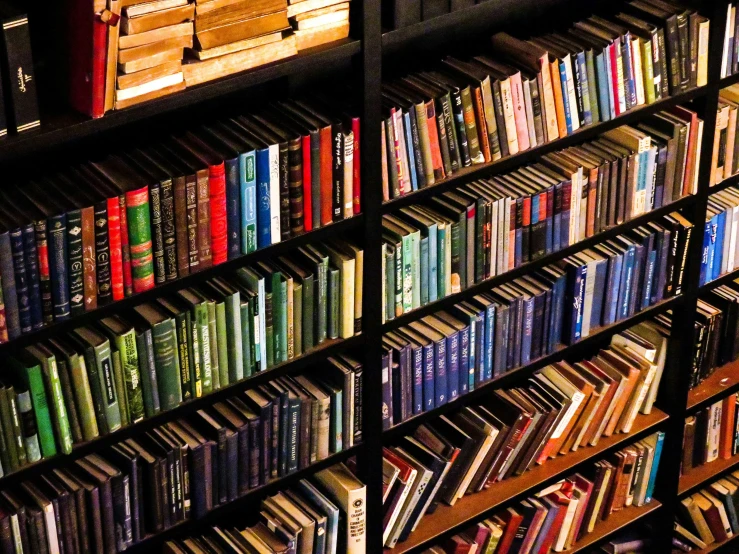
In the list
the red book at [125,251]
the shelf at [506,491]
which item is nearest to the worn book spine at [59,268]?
the red book at [125,251]

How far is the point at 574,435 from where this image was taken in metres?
3.01

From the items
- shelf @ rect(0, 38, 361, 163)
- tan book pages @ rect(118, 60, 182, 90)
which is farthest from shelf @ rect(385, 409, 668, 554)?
Answer: tan book pages @ rect(118, 60, 182, 90)

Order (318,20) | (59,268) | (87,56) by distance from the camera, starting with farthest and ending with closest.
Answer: (318,20) → (59,268) → (87,56)

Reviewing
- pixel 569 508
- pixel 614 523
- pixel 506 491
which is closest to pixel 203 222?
pixel 506 491

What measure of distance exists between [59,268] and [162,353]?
0.29 metres

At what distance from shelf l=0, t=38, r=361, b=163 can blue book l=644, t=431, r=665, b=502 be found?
1585 millimetres

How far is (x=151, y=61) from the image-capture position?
1.92 metres

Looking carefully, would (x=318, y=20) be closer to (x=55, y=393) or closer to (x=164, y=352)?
(x=164, y=352)

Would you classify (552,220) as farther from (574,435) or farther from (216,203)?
(216,203)

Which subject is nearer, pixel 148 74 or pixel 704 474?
pixel 148 74

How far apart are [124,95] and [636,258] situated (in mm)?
1453

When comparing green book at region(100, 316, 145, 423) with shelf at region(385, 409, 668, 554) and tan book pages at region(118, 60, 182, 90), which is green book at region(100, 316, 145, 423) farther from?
shelf at region(385, 409, 668, 554)

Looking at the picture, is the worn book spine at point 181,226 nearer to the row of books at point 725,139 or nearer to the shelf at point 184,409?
the shelf at point 184,409

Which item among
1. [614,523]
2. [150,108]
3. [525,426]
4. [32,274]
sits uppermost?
[150,108]
